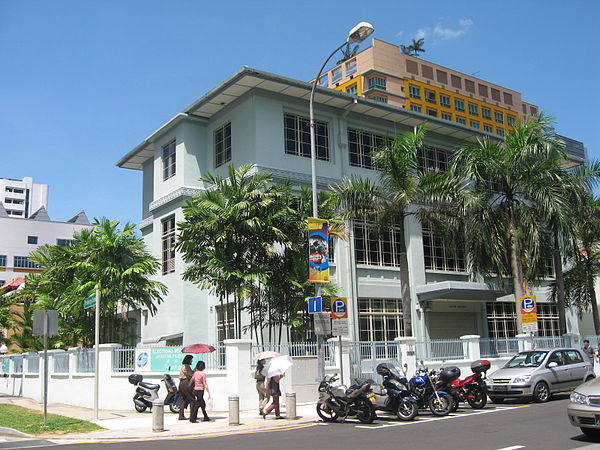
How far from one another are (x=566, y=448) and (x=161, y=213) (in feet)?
80.1

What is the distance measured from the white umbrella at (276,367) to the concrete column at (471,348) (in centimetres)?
952

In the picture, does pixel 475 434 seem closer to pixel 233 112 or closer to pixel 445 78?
pixel 233 112

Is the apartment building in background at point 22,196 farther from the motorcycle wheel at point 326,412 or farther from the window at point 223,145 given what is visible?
the motorcycle wheel at point 326,412

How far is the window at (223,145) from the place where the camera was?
29.4m

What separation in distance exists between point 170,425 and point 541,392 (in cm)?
1028

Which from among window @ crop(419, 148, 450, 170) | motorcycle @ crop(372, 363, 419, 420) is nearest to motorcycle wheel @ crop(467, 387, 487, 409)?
motorcycle @ crop(372, 363, 419, 420)

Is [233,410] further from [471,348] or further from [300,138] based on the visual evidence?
[300,138]

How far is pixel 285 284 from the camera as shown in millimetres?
22234

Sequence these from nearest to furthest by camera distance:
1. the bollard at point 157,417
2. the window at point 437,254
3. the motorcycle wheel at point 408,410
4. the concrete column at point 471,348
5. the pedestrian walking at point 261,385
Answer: the bollard at point 157,417 → the motorcycle wheel at point 408,410 → the pedestrian walking at point 261,385 → the concrete column at point 471,348 → the window at point 437,254

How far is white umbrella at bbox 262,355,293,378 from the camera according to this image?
16.3m

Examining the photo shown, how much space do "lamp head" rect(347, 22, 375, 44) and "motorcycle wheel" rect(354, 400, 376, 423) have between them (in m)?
9.60

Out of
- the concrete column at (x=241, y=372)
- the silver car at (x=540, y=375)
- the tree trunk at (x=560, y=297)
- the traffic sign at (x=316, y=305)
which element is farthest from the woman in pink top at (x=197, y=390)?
the tree trunk at (x=560, y=297)

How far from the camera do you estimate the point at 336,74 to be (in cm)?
8344

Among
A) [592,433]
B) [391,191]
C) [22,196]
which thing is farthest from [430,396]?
[22,196]
